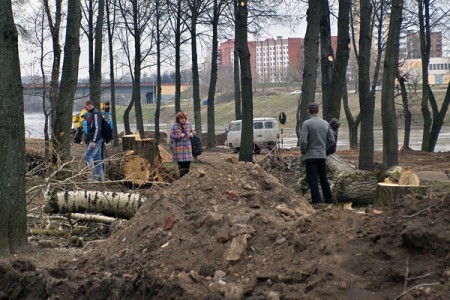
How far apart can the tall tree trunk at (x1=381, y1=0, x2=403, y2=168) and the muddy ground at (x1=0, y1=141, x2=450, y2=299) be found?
10.6m

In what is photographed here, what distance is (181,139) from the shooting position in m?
15.3

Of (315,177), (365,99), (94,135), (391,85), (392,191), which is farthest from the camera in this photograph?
(365,99)

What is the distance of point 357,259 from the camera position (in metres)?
6.09

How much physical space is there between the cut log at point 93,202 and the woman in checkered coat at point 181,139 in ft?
12.3

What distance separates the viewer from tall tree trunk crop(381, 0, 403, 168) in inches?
766

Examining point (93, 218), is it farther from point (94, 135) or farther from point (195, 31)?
point (195, 31)

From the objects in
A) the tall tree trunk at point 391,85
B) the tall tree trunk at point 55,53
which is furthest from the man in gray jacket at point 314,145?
→ the tall tree trunk at point 55,53

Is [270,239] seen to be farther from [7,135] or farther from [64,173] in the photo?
[64,173]

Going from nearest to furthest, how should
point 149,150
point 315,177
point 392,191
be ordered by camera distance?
point 392,191
point 315,177
point 149,150

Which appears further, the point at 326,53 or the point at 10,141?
the point at 326,53

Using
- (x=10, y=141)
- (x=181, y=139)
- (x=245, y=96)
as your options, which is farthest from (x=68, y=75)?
(x=245, y=96)

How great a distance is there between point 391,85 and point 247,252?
1368 cm

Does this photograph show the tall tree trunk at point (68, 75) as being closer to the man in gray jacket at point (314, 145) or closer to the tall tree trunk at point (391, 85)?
the man in gray jacket at point (314, 145)

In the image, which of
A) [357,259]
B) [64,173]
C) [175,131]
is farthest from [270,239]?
[175,131]
